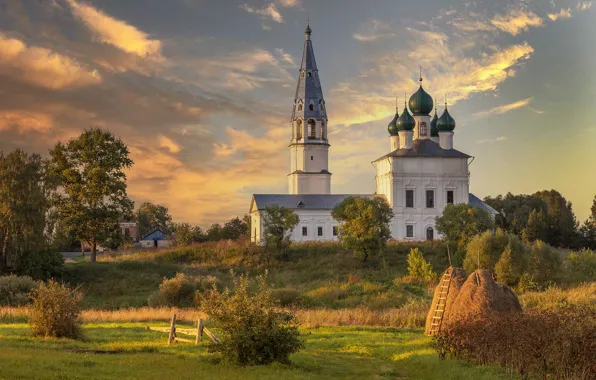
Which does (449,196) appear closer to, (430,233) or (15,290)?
(430,233)

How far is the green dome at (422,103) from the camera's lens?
7525 centimetres

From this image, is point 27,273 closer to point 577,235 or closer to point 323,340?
point 323,340

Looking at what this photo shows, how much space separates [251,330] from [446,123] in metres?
61.4

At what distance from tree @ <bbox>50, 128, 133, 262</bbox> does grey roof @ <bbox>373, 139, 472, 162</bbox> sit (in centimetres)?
2926

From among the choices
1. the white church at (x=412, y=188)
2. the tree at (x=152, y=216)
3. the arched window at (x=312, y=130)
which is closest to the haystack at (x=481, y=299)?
the white church at (x=412, y=188)

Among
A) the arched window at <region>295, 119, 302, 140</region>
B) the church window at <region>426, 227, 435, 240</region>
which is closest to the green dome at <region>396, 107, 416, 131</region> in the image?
the church window at <region>426, 227, 435, 240</region>

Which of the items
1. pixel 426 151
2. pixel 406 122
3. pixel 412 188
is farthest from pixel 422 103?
pixel 412 188

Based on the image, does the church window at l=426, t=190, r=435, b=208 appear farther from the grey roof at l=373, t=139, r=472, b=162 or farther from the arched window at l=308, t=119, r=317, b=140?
the arched window at l=308, t=119, r=317, b=140

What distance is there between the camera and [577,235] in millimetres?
78750

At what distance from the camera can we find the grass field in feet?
50.6

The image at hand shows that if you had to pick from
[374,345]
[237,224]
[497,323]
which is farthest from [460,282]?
[237,224]

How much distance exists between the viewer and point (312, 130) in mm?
84562

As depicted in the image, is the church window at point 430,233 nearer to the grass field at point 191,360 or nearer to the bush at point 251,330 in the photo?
the grass field at point 191,360

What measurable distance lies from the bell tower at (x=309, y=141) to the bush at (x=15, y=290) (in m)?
44.4
